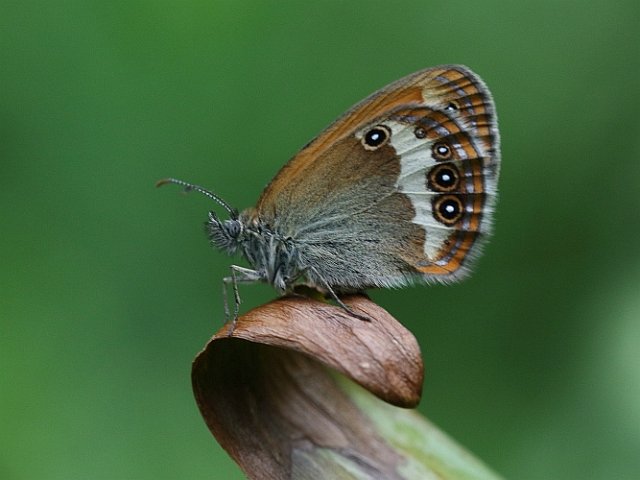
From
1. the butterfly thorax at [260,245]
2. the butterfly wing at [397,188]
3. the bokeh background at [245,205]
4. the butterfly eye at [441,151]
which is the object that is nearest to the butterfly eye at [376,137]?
the butterfly wing at [397,188]

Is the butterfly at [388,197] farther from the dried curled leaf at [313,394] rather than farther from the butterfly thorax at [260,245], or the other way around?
the dried curled leaf at [313,394]

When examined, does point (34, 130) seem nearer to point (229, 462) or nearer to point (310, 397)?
point (229, 462)

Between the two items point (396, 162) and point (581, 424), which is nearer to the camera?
point (396, 162)

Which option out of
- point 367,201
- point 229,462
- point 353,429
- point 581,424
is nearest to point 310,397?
point 353,429

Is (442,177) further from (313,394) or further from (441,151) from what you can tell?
(313,394)

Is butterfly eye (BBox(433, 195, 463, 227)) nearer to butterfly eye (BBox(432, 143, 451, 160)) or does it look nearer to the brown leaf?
butterfly eye (BBox(432, 143, 451, 160))

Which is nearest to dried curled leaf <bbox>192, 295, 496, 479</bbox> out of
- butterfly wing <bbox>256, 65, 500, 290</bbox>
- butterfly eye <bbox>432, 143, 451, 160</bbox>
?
butterfly wing <bbox>256, 65, 500, 290</bbox>

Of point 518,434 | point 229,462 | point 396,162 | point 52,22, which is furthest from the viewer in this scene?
point 52,22
